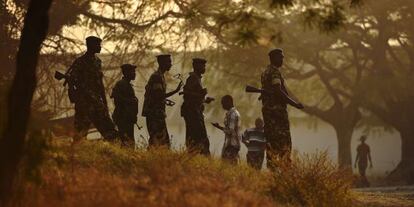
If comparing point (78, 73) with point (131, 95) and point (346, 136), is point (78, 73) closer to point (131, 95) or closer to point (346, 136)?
point (131, 95)

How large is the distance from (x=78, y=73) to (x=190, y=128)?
2.19 meters

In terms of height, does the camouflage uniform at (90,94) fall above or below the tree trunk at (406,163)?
above

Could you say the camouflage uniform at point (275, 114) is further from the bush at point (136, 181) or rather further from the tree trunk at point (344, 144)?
the tree trunk at point (344, 144)

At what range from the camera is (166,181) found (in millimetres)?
8477

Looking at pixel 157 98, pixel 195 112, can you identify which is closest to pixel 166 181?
pixel 157 98

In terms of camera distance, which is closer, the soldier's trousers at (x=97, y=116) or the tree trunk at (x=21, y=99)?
the tree trunk at (x=21, y=99)

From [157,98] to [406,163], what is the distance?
17028mm

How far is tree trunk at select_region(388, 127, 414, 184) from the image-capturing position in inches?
1053

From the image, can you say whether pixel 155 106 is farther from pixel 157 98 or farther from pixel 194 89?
pixel 194 89

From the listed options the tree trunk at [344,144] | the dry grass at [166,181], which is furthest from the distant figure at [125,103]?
the tree trunk at [344,144]

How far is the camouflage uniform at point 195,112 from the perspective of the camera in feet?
42.8

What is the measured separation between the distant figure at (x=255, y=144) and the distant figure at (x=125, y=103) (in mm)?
3458

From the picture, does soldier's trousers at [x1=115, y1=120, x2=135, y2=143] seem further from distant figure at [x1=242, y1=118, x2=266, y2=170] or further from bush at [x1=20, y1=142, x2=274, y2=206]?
distant figure at [x1=242, y1=118, x2=266, y2=170]

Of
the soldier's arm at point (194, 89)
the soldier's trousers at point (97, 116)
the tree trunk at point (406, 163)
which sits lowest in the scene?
the tree trunk at point (406, 163)
